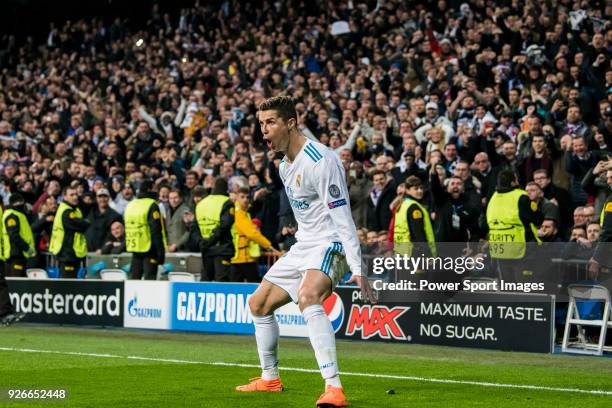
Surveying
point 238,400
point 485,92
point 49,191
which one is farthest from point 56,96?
point 238,400

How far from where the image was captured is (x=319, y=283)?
8.16 metres

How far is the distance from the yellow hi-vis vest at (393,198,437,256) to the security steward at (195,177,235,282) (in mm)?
2860

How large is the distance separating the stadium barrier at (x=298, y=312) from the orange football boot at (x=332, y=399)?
6171 mm

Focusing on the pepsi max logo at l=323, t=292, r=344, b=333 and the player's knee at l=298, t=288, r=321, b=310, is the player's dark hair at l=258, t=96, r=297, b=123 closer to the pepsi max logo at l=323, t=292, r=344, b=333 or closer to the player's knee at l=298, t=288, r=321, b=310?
the player's knee at l=298, t=288, r=321, b=310

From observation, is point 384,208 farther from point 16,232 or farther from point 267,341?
point 267,341

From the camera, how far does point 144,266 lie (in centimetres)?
1819

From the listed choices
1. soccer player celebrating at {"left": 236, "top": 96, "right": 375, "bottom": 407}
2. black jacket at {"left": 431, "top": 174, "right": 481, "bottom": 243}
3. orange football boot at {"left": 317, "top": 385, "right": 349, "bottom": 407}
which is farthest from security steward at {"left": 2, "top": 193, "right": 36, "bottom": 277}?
orange football boot at {"left": 317, "top": 385, "right": 349, "bottom": 407}

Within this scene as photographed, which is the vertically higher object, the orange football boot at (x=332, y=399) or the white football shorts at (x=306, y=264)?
the white football shorts at (x=306, y=264)

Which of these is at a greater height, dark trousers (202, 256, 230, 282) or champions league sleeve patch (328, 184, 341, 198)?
champions league sleeve patch (328, 184, 341, 198)

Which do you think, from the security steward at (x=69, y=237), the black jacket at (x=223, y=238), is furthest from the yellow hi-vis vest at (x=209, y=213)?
the security steward at (x=69, y=237)

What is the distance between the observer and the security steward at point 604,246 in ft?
42.6

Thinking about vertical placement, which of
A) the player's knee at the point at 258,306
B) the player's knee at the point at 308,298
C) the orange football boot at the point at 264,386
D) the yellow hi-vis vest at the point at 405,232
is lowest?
the orange football boot at the point at 264,386

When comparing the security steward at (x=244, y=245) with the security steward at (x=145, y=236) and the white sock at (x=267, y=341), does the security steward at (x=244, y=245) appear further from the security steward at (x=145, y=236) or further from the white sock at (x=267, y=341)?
the white sock at (x=267, y=341)

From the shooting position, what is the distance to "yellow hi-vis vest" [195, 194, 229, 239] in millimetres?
17197
